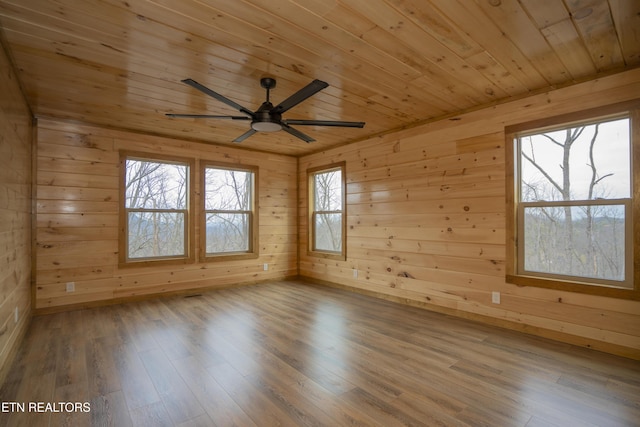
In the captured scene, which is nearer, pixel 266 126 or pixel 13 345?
pixel 13 345

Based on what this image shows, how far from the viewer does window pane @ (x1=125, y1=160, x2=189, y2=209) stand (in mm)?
4508

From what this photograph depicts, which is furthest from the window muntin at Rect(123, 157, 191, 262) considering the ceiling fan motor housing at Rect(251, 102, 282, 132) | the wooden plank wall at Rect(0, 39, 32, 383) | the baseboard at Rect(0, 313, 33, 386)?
the ceiling fan motor housing at Rect(251, 102, 282, 132)

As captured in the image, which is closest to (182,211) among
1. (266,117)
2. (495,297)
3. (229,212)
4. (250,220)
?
(229,212)

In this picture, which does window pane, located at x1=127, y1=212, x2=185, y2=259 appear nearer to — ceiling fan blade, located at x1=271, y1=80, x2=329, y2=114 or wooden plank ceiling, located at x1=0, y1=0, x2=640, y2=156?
wooden plank ceiling, located at x1=0, y1=0, x2=640, y2=156

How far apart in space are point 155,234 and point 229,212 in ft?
3.88

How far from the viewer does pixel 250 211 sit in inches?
222

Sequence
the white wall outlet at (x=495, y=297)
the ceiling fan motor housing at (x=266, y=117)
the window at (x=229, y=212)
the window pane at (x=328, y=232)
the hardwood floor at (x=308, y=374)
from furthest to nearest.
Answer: the window pane at (x=328, y=232)
the window at (x=229, y=212)
the white wall outlet at (x=495, y=297)
the ceiling fan motor housing at (x=266, y=117)
the hardwood floor at (x=308, y=374)

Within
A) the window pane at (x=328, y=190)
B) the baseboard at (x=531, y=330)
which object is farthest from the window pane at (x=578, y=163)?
the window pane at (x=328, y=190)

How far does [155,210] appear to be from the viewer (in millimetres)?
4645

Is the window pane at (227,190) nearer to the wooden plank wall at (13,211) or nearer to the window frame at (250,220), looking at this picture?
the window frame at (250,220)

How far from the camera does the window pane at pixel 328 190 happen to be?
5.45m

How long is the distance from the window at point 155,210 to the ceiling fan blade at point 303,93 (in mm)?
2812

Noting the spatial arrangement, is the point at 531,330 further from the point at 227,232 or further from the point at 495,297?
the point at 227,232

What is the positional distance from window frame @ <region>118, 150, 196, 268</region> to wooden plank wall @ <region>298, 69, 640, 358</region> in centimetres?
242
